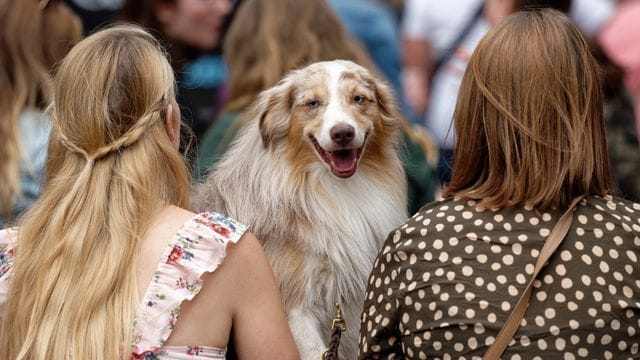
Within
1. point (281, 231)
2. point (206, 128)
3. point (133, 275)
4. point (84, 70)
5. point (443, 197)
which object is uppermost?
point (84, 70)

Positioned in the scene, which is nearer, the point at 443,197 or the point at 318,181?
the point at 443,197

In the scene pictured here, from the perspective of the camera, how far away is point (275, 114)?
11.9 feet

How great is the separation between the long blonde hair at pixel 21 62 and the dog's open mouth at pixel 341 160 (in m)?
1.38

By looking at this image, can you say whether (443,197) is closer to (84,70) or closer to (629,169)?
(84,70)

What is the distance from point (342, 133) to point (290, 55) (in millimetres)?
1234

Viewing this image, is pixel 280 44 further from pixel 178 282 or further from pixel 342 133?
pixel 178 282

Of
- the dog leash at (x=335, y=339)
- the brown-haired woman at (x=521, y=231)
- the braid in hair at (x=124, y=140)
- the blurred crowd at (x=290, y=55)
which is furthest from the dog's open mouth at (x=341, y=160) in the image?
the braid in hair at (x=124, y=140)

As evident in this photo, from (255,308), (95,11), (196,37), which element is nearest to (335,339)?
(255,308)

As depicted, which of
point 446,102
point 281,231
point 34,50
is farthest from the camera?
point 446,102

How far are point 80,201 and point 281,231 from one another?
0.91 metres

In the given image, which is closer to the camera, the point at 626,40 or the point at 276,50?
the point at 276,50

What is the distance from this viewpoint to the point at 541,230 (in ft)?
8.35

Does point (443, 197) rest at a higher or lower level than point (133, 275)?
higher

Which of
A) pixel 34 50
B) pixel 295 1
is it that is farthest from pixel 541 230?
pixel 34 50
